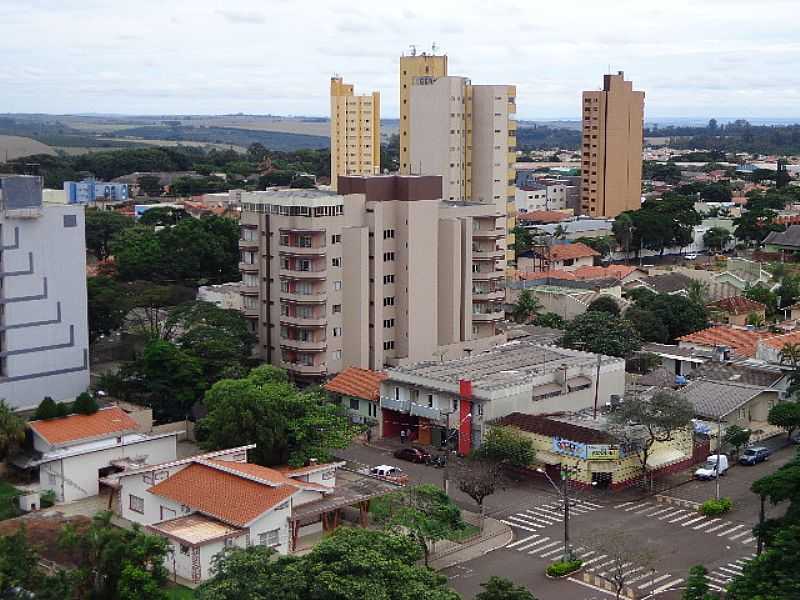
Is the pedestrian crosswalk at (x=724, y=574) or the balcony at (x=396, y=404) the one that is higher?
the balcony at (x=396, y=404)

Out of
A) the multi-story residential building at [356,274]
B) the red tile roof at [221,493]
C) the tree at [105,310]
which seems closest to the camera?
the red tile roof at [221,493]

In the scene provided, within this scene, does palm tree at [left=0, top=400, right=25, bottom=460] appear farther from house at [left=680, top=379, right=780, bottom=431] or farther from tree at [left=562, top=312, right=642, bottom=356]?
tree at [left=562, top=312, right=642, bottom=356]

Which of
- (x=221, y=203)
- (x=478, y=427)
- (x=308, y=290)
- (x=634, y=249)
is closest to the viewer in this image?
(x=478, y=427)

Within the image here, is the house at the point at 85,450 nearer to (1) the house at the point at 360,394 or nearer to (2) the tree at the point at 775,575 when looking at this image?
(1) the house at the point at 360,394

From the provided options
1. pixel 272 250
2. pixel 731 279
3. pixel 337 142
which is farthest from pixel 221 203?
pixel 272 250

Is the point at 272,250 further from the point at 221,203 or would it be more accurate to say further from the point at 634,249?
the point at 221,203

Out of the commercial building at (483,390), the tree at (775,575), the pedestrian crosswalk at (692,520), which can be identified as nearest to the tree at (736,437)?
the commercial building at (483,390)
